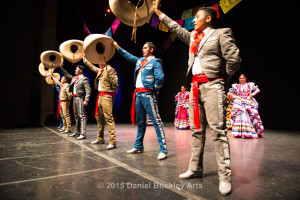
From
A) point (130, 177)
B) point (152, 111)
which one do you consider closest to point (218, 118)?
point (130, 177)

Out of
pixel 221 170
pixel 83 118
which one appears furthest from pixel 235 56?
pixel 83 118

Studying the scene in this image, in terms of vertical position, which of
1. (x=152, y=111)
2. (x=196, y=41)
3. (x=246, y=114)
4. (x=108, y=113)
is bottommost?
(x=246, y=114)

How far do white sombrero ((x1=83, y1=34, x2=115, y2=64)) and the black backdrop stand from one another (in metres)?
4.81

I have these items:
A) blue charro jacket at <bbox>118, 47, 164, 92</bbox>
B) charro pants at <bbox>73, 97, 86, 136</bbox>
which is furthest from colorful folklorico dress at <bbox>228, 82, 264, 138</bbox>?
charro pants at <bbox>73, 97, 86, 136</bbox>

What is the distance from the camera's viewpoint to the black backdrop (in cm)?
632

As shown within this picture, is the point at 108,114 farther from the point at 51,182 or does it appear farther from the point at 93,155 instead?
the point at 51,182

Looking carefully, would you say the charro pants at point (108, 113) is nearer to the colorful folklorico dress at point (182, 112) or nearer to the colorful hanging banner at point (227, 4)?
the colorful hanging banner at point (227, 4)

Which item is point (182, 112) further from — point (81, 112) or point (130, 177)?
point (130, 177)

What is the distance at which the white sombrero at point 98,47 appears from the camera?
282 cm

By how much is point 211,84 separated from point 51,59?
454 cm

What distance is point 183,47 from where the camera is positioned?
8836mm

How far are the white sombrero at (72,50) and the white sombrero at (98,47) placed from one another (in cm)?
100

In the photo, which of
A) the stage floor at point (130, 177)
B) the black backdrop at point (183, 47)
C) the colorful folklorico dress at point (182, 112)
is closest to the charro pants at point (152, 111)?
the stage floor at point (130, 177)

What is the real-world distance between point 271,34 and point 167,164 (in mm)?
6426
